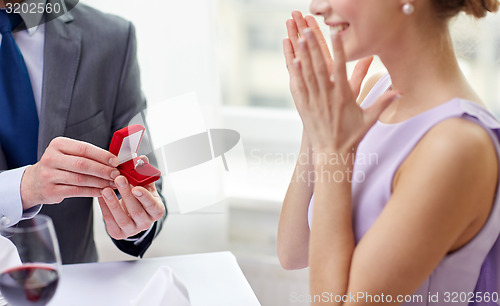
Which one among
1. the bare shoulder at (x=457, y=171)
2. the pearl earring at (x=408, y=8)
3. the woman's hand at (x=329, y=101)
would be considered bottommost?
the bare shoulder at (x=457, y=171)

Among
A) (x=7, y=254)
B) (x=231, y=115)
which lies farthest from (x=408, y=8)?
(x=231, y=115)

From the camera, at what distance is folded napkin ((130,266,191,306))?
1.03m

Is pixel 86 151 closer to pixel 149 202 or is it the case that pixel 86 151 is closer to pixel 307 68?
pixel 149 202

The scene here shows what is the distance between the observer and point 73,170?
1.19m

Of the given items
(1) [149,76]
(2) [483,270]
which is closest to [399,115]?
(2) [483,270]

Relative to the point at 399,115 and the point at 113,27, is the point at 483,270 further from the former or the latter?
the point at 113,27

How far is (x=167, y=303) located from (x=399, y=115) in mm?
539

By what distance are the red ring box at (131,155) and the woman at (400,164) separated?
0.36 m

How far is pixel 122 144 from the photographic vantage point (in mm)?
1162

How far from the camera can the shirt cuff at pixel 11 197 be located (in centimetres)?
135

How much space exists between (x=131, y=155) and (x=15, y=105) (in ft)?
1.73

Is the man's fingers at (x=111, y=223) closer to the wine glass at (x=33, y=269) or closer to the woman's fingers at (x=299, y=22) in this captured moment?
the wine glass at (x=33, y=269)

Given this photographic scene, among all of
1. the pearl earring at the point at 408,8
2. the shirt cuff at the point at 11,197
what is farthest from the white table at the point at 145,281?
the pearl earring at the point at 408,8

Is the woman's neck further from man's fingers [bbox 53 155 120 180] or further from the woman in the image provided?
man's fingers [bbox 53 155 120 180]
